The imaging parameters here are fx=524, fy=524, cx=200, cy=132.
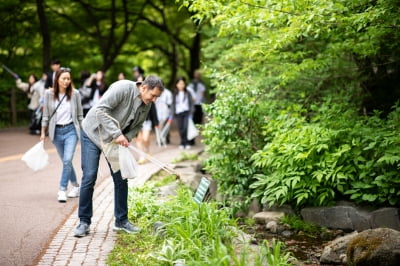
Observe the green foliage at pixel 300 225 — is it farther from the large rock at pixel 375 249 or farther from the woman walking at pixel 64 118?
the woman walking at pixel 64 118

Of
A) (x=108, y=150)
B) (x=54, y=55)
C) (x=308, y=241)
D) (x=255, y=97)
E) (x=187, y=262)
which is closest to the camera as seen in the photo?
(x=187, y=262)

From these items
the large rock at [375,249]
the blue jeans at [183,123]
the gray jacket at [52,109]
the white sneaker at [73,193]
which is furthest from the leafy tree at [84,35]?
the large rock at [375,249]

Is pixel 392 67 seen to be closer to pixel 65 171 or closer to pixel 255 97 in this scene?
pixel 255 97

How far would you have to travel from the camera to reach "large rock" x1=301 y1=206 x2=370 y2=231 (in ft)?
27.4

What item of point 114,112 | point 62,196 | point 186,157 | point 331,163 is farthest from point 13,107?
point 114,112

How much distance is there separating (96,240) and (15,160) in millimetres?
6667

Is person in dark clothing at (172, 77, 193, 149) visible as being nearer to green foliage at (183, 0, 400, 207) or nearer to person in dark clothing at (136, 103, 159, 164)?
A: person in dark clothing at (136, 103, 159, 164)

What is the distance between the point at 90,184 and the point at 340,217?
4.34 m

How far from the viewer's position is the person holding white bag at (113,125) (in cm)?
598

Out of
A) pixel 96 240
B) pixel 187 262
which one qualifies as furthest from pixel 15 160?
pixel 187 262

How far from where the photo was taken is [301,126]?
9094 millimetres

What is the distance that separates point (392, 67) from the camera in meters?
12.0

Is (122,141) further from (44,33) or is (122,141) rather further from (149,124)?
(44,33)

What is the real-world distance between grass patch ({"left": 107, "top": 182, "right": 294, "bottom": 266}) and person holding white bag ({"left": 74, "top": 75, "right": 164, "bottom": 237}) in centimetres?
46
